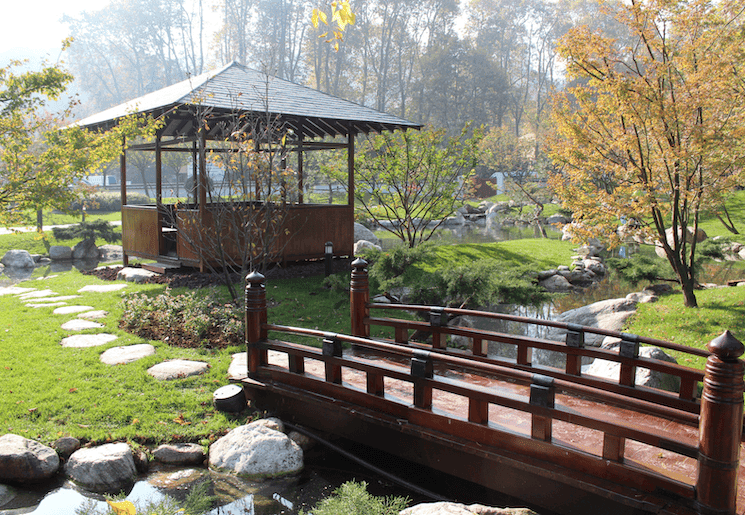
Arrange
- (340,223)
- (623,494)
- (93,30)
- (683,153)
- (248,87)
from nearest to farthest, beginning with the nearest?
1. (623,494)
2. (683,153)
3. (248,87)
4. (340,223)
5. (93,30)

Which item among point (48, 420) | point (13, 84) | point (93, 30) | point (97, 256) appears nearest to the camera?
point (48, 420)

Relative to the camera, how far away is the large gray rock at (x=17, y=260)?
47.5 feet

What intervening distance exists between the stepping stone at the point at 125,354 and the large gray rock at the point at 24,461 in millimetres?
1621

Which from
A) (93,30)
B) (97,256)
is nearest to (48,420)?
(97,256)

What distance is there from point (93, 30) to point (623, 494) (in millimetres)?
65659

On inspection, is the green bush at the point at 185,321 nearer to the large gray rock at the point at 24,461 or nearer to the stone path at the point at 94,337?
the stone path at the point at 94,337

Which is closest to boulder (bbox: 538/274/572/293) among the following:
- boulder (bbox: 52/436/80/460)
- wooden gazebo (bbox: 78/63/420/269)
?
wooden gazebo (bbox: 78/63/420/269)

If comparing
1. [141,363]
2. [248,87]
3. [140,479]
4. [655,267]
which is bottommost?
[140,479]

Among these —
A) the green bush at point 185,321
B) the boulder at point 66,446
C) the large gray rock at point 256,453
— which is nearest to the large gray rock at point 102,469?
the boulder at point 66,446

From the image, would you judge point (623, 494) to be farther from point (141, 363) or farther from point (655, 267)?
point (655, 267)

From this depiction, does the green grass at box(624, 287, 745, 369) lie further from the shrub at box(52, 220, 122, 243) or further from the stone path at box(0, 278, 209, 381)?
the shrub at box(52, 220, 122, 243)

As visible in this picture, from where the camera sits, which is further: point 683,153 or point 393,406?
point 683,153

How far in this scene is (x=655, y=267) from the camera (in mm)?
9367

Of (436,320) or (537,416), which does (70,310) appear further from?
(537,416)
